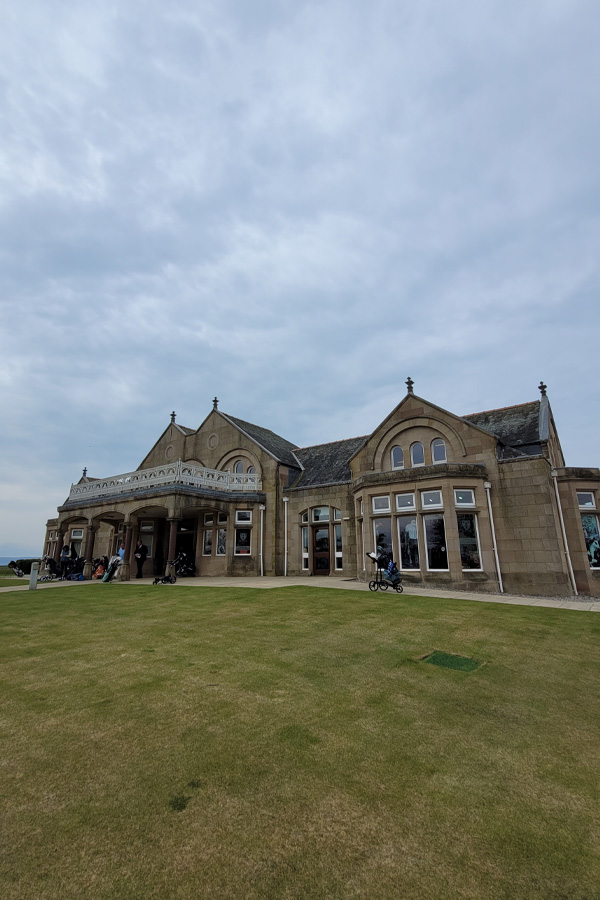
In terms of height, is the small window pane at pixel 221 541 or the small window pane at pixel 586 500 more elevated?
the small window pane at pixel 586 500

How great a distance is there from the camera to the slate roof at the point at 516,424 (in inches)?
736

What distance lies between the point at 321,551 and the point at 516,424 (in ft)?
38.2

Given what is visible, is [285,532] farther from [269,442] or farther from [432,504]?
[432,504]

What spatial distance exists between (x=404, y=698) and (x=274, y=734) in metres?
1.98

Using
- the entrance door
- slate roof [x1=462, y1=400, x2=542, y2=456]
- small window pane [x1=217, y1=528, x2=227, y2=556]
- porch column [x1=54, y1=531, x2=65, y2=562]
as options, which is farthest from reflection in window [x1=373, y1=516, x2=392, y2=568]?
porch column [x1=54, y1=531, x2=65, y2=562]

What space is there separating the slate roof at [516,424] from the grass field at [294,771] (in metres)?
12.5

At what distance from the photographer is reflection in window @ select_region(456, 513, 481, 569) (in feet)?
57.6

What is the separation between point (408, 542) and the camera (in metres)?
18.8

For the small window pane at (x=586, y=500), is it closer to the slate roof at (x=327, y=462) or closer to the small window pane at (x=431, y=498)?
the small window pane at (x=431, y=498)

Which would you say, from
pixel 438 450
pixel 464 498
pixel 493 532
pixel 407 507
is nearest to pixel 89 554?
pixel 407 507

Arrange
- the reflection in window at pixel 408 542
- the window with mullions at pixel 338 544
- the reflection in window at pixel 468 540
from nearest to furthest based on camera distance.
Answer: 1. the reflection in window at pixel 468 540
2. the reflection in window at pixel 408 542
3. the window with mullions at pixel 338 544

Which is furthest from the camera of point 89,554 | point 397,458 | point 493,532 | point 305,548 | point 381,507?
point 305,548

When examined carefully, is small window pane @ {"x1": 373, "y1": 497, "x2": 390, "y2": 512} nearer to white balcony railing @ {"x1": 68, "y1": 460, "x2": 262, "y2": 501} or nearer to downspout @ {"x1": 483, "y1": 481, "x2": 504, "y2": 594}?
downspout @ {"x1": 483, "y1": 481, "x2": 504, "y2": 594}

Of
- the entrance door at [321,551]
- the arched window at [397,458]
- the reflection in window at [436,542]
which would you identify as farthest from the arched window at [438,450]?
the entrance door at [321,551]
